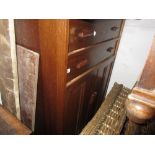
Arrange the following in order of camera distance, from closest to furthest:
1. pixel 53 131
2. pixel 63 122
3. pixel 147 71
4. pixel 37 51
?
pixel 147 71
pixel 37 51
pixel 63 122
pixel 53 131

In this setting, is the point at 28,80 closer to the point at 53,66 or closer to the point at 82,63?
the point at 53,66

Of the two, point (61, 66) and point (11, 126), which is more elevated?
point (61, 66)

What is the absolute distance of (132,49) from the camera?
4.22 ft

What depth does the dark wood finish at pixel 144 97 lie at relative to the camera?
0.35m

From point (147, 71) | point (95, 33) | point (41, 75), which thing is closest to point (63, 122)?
point (41, 75)

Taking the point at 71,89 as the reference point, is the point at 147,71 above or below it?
above

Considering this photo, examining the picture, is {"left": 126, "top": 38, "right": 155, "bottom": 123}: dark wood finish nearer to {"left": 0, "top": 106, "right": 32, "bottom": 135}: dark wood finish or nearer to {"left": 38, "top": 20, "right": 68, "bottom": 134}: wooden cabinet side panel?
{"left": 38, "top": 20, "right": 68, "bottom": 134}: wooden cabinet side panel

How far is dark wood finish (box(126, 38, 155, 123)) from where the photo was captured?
13.8 inches

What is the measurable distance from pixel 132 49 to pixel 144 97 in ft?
3.38

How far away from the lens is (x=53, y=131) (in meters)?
1.04

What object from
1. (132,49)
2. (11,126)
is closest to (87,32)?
(132,49)
